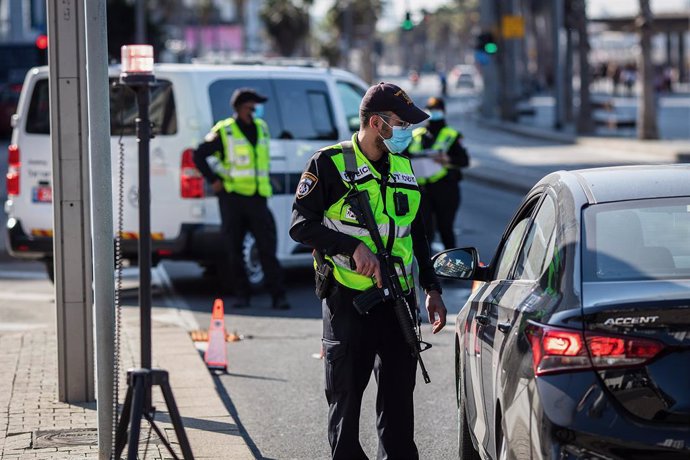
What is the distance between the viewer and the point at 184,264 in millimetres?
15930

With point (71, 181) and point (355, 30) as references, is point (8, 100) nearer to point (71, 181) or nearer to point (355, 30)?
point (71, 181)

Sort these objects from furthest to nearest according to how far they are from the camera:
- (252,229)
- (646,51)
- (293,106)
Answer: (646,51) → (293,106) → (252,229)

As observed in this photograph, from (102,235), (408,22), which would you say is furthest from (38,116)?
(408,22)

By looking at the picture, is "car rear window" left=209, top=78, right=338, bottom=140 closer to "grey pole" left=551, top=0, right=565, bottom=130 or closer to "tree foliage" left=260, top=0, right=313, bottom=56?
"grey pole" left=551, top=0, right=565, bottom=130

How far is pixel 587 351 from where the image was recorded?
4.22 m

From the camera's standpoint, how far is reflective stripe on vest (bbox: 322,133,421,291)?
5.73 metres

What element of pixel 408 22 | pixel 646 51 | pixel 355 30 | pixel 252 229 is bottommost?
pixel 252 229

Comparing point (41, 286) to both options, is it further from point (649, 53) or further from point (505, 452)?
Result: point (649, 53)

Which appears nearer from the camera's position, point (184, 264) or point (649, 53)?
point (184, 264)

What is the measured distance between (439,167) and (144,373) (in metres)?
8.77

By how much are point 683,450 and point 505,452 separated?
2.87ft

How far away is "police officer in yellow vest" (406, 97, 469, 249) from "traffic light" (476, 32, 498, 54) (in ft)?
93.5

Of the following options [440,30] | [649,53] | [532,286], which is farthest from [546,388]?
[440,30]

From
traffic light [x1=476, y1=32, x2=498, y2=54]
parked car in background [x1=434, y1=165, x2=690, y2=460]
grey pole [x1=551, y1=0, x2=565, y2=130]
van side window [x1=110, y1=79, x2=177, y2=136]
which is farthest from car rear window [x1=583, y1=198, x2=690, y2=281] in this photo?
grey pole [x1=551, y1=0, x2=565, y2=130]
